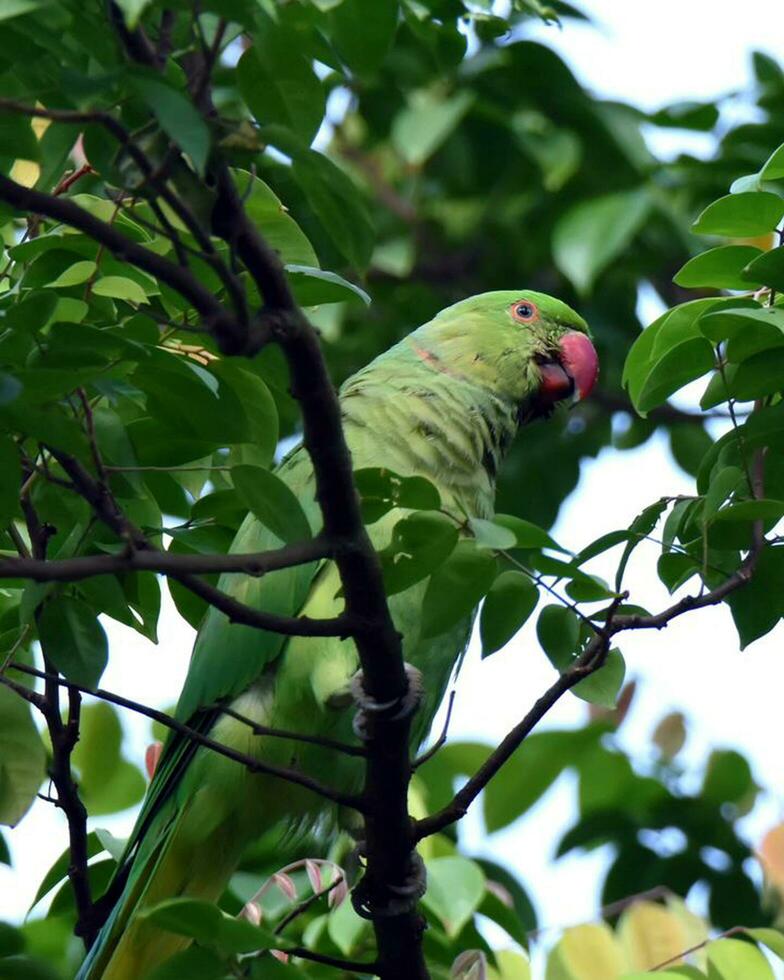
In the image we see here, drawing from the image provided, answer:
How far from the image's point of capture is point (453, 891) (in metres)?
2.32

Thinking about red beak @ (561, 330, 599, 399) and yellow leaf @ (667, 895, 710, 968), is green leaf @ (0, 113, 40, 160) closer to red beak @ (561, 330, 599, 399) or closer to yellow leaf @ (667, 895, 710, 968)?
red beak @ (561, 330, 599, 399)

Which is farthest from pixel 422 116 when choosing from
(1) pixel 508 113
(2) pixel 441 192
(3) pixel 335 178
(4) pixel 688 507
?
(3) pixel 335 178

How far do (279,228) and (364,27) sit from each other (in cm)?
36

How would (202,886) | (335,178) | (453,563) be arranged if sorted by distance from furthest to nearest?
(202,886) < (453,563) < (335,178)

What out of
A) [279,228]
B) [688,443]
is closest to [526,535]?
[279,228]

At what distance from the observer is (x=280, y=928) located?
6.92ft

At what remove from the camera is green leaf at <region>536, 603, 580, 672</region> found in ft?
5.76

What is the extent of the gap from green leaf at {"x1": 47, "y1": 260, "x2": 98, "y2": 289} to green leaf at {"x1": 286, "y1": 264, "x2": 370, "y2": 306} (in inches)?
9.5

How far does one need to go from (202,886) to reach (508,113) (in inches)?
95.9

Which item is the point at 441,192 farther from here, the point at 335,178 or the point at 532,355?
the point at 335,178

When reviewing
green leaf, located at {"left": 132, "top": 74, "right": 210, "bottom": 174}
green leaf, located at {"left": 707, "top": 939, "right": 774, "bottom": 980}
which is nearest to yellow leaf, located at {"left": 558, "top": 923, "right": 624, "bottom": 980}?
green leaf, located at {"left": 707, "top": 939, "right": 774, "bottom": 980}

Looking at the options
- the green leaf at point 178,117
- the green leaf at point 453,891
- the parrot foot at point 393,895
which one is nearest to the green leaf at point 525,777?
the green leaf at point 453,891

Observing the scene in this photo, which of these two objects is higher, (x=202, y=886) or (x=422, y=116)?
(x=422, y=116)

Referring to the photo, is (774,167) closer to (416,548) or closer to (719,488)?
(719,488)
